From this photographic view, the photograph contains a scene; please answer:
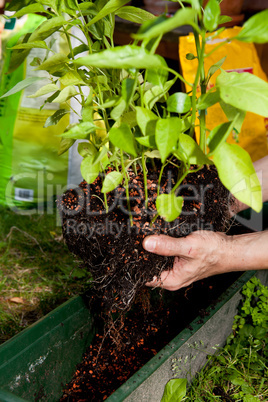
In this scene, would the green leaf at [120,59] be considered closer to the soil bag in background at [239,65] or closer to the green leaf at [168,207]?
the green leaf at [168,207]

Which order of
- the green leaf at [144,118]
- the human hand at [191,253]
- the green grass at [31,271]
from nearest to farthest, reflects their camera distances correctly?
1. the green leaf at [144,118]
2. the human hand at [191,253]
3. the green grass at [31,271]

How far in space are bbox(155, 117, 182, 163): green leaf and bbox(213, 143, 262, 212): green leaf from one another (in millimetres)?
56

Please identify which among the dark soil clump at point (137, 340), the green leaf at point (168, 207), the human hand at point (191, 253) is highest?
the green leaf at point (168, 207)

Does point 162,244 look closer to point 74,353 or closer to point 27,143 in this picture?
point 74,353

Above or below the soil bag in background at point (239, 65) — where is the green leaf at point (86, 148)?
below

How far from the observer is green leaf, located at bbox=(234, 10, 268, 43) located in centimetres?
39

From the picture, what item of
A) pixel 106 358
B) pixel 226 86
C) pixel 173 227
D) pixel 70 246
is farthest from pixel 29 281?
pixel 226 86

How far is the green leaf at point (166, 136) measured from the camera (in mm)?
476

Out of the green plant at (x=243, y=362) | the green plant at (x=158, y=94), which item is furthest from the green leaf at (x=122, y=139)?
the green plant at (x=243, y=362)

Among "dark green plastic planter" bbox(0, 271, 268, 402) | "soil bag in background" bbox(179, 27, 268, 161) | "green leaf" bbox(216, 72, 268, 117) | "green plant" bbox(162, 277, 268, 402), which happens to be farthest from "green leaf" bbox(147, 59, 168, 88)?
"soil bag in background" bbox(179, 27, 268, 161)

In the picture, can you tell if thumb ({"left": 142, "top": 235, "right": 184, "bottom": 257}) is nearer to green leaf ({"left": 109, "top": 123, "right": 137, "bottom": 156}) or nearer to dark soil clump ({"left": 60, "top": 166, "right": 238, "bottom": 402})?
dark soil clump ({"left": 60, "top": 166, "right": 238, "bottom": 402})

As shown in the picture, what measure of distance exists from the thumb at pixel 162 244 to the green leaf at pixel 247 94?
26 centimetres

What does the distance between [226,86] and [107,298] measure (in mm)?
436

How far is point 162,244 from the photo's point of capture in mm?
628
